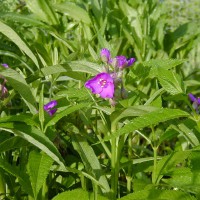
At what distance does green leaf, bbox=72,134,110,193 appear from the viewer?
127cm

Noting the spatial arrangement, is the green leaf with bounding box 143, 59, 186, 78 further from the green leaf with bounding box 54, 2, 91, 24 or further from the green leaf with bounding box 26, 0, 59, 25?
the green leaf with bounding box 26, 0, 59, 25

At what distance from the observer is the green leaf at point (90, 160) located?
49.9 inches

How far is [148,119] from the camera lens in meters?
1.04

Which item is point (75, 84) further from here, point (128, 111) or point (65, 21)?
point (128, 111)

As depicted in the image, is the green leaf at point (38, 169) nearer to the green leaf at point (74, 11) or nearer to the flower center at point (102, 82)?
the flower center at point (102, 82)

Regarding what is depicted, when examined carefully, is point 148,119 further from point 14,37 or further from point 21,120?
point 14,37

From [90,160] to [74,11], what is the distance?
1.26 metres

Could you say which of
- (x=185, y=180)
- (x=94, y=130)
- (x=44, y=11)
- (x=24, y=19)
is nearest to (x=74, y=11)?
(x=44, y=11)

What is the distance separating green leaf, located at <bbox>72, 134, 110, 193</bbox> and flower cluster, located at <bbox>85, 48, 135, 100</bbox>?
7.6 inches

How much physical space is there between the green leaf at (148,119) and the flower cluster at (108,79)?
151 mm

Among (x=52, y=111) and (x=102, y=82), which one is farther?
(x=52, y=111)

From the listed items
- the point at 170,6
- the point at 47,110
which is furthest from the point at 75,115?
the point at 170,6

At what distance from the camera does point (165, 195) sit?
43.8 inches

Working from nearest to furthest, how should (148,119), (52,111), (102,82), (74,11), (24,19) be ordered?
1. (148,119)
2. (102,82)
3. (52,111)
4. (24,19)
5. (74,11)
